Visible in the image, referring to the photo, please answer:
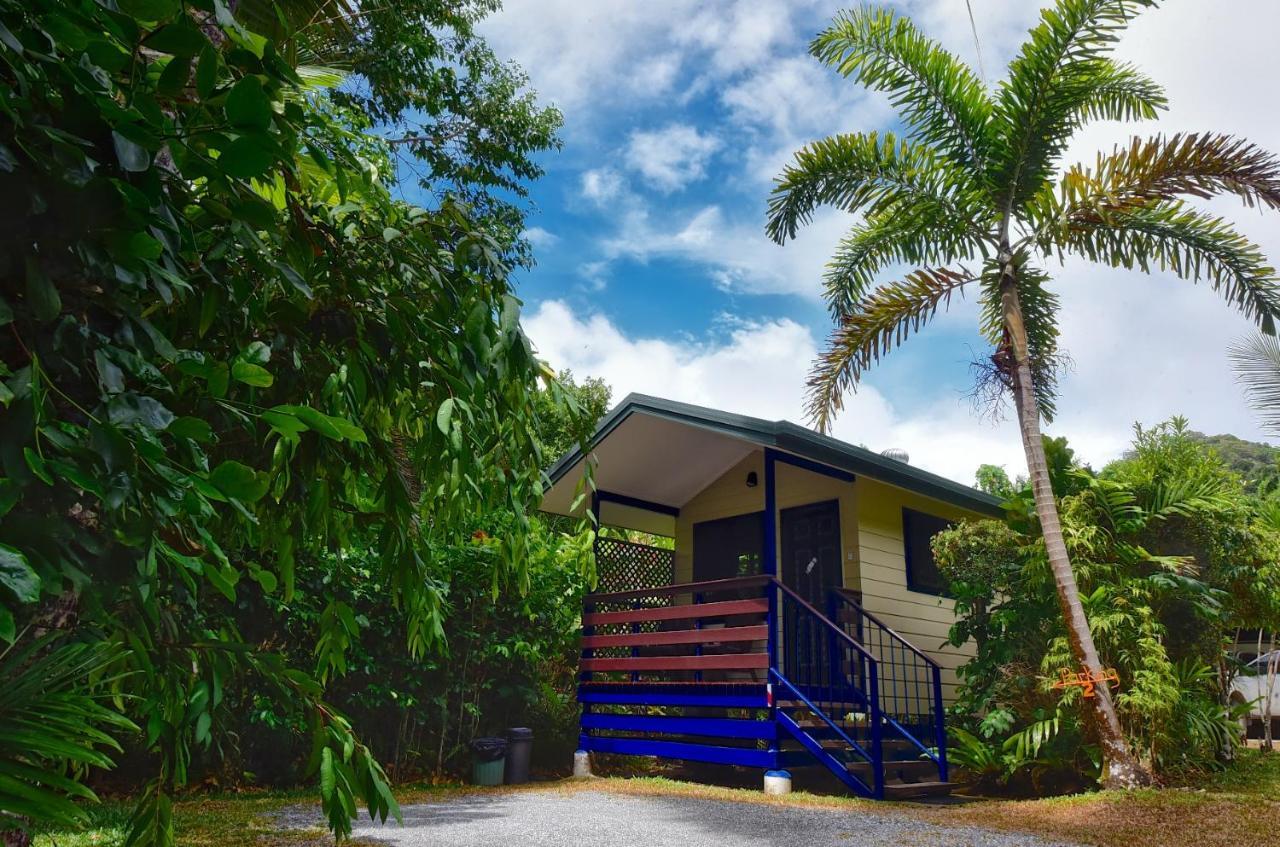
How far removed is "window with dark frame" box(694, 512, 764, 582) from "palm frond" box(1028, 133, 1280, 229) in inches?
176

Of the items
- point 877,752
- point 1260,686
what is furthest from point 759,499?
point 1260,686

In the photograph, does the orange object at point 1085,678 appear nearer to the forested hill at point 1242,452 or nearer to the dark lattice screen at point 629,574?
the dark lattice screen at point 629,574

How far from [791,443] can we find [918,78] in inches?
151

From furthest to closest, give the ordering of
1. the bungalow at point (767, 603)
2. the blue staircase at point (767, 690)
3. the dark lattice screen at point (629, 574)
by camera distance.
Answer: the dark lattice screen at point (629, 574) < the bungalow at point (767, 603) < the blue staircase at point (767, 690)

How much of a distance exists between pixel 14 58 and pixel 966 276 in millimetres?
8400

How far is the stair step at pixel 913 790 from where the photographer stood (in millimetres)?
6773

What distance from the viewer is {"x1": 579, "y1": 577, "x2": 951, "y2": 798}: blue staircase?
708cm

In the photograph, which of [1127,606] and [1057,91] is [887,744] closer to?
[1127,606]

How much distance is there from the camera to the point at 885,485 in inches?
377

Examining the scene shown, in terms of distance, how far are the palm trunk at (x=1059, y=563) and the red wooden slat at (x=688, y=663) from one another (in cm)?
243

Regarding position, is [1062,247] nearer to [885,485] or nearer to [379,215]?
[885,485]

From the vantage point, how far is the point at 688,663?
785 centimetres

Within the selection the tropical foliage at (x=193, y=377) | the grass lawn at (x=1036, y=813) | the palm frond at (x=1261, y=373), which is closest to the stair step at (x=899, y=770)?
the grass lawn at (x=1036, y=813)

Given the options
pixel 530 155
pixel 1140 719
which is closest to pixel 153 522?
pixel 1140 719
